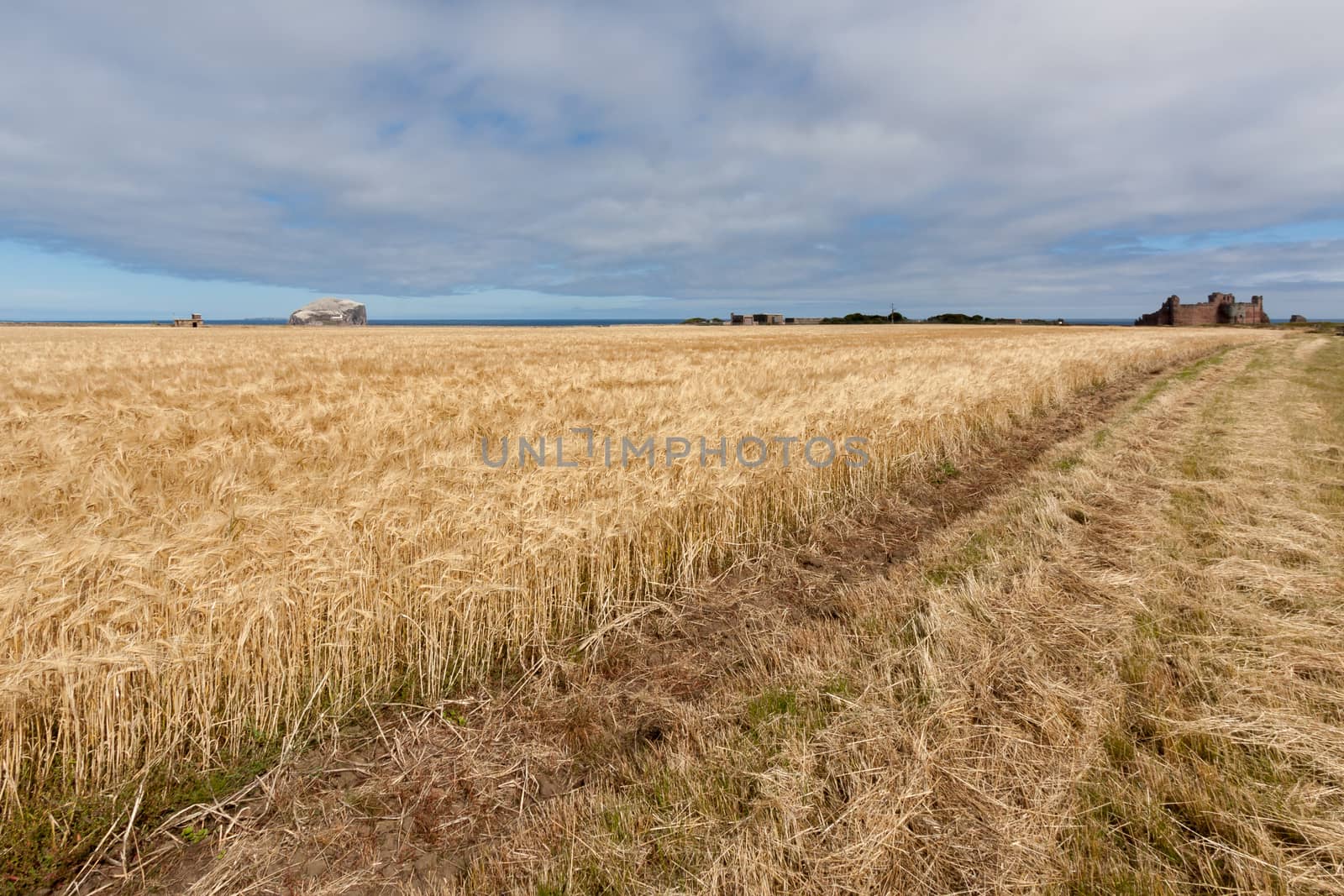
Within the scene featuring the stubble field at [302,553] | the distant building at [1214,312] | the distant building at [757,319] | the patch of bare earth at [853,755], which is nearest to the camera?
the patch of bare earth at [853,755]

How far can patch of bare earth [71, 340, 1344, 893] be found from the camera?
1899mm

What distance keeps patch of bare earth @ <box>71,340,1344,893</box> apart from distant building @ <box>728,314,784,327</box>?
97.2 meters

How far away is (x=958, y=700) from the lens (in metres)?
2.56

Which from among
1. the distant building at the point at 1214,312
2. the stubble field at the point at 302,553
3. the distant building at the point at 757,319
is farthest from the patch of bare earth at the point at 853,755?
the distant building at the point at 1214,312

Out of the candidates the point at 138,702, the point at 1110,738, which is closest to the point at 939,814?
the point at 1110,738

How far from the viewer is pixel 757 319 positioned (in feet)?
338

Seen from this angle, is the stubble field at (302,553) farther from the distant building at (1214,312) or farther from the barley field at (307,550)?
the distant building at (1214,312)

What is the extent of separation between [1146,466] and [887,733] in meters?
6.57

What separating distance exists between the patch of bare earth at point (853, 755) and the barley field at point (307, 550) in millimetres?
377

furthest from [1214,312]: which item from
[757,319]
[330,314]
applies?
[330,314]

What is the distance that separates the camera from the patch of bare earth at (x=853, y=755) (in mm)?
1899

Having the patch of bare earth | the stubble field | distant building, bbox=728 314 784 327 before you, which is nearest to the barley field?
the stubble field

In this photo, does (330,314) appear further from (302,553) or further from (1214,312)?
(1214,312)

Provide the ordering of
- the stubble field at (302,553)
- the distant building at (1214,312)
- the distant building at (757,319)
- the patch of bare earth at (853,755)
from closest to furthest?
the patch of bare earth at (853,755), the stubble field at (302,553), the distant building at (1214,312), the distant building at (757,319)
